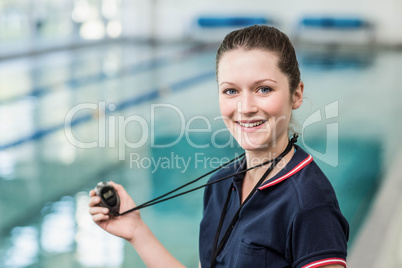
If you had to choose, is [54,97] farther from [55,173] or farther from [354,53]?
[354,53]

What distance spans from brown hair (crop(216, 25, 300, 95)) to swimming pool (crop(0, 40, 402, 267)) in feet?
1.42

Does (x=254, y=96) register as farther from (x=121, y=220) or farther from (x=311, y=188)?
(x=121, y=220)

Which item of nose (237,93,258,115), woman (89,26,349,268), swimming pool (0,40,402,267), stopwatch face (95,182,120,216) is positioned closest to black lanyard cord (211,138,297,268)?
woman (89,26,349,268)

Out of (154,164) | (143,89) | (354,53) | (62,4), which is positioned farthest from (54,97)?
(354,53)

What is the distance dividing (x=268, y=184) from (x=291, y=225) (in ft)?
0.34

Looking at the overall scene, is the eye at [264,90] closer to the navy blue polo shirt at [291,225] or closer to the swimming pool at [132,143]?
the navy blue polo shirt at [291,225]

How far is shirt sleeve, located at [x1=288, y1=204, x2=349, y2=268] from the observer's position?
1.00m

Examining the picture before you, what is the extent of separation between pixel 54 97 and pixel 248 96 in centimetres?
605

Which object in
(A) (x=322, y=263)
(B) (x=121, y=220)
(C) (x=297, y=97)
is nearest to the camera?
(A) (x=322, y=263)

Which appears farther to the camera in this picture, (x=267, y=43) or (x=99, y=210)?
(x=99, y=210)

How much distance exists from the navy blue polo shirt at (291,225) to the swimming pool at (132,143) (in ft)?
1.58

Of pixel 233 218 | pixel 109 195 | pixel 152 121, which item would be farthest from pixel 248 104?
pixel 152 121

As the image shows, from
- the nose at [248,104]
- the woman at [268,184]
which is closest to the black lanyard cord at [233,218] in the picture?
the woman at [268,184]

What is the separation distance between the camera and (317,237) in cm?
100
